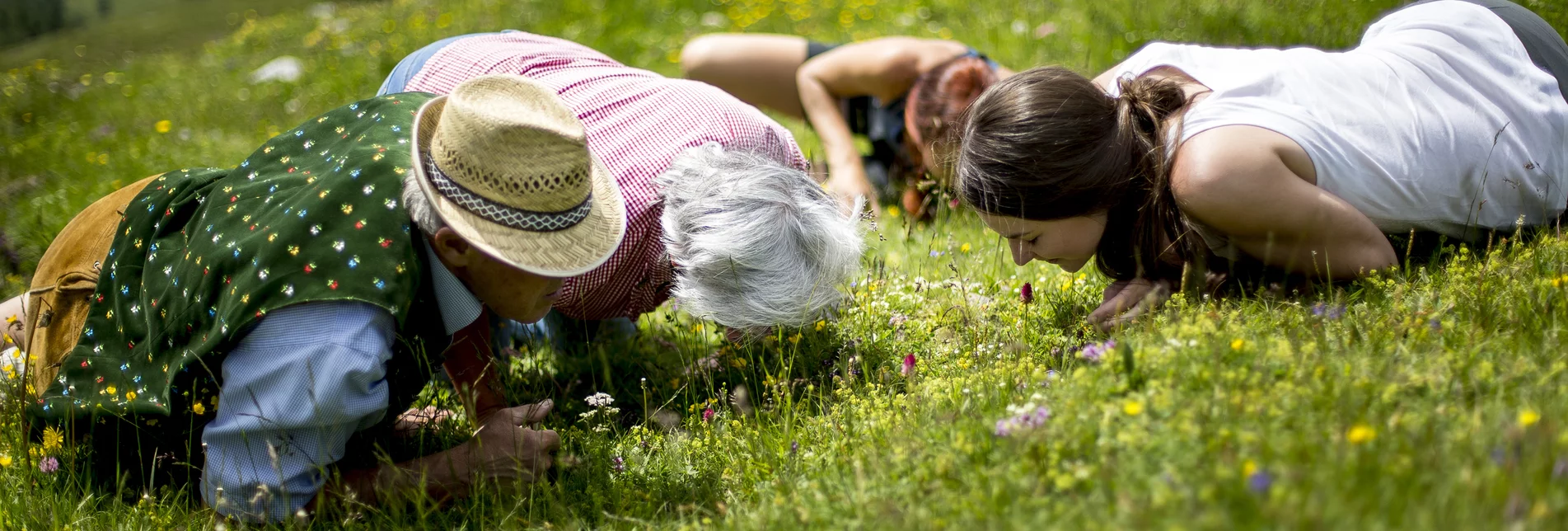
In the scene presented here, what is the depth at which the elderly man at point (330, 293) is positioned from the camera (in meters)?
2.35

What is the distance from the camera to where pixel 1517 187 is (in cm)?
309

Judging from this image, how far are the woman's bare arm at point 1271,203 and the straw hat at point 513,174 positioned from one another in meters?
1.57

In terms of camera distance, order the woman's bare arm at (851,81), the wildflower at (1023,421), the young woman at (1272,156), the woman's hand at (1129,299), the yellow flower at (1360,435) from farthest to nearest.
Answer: the woman's bare arm at (851,81)
the woman's hand at (1129,299)
the young woman at (1272,156)
the wildflower at (1023,421)
the yellow flower at (1360,435)

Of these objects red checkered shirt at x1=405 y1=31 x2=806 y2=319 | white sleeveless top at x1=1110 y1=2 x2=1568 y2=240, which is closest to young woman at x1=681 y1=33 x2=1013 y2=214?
red checkered shirt at x1=405 y1=31 x2=806 y2=319

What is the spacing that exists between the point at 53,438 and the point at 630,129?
1.79 metres

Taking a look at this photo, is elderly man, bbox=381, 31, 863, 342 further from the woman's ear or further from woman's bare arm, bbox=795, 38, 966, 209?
woman's bare arm, bbox=795, 38, 966, 209

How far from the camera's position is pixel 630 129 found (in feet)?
11.1

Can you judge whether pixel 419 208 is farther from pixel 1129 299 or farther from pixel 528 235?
pixel 1129 299

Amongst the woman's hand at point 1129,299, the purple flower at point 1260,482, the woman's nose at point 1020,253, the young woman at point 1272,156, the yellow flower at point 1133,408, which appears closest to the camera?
the purple flower at point 1260,482

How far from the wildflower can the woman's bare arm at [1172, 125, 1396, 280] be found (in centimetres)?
93

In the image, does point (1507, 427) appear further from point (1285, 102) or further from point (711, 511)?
point (711, 511)

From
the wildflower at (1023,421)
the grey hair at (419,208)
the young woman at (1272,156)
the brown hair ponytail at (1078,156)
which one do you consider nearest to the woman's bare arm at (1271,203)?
the young woman at (1272,156)

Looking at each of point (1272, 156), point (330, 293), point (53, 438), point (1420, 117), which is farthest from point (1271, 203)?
point (53, 438)

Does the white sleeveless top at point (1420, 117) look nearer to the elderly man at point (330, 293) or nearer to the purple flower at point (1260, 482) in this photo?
the purple flower at point (1260, 482)
